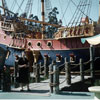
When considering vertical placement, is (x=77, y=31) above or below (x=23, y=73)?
above

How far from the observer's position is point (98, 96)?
157 inches

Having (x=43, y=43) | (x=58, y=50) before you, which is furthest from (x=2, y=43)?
(x=58, y=50)

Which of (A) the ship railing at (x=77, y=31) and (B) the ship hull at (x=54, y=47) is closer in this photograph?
(A) the ship railing at (x=77, y=31)

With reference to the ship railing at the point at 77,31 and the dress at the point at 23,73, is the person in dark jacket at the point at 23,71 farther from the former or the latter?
the ship railing at the point at 77,31

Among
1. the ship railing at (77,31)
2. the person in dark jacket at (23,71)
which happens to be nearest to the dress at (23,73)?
the person in dark jacket at (23,71)

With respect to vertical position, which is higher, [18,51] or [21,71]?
[18,51]

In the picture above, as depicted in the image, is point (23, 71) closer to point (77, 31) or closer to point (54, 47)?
point (77, 31)

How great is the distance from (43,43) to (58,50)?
1.54 metres

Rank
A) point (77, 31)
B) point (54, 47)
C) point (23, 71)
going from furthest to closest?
point (54, 47) → point (77, 31) → point (23, 71)

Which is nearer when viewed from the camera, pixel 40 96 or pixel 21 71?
pixel 40 96

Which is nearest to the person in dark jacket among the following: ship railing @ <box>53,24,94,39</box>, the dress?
the dress

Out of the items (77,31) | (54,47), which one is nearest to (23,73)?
(77,31)

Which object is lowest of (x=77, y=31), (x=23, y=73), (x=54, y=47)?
(x=23, y=73)

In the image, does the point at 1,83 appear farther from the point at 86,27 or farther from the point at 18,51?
the point at 18,51
